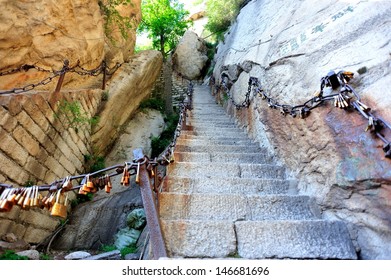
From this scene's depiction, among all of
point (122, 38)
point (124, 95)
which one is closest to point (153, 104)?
point (124, 95)

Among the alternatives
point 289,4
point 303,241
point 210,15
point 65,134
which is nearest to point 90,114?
point 65,134

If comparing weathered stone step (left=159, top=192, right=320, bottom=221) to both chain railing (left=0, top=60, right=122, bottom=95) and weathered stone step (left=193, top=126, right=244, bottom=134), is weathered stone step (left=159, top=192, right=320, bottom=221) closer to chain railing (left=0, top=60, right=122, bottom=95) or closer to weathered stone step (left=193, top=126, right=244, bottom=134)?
chain railing (left=0, top=60, right=122, bottom=95)

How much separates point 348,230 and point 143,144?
16.6 feet

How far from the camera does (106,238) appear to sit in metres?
3.17

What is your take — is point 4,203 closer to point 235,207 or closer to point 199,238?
point 199,238

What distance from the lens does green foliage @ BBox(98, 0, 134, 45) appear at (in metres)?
5.74

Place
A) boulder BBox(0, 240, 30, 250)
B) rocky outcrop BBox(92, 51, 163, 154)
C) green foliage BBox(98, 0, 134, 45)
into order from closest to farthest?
boulder BBox(0, 240, 30, 250)
rocky outcrop BBox(92, 51, 163, 154)
green foliage BBox(98, 0, 134, 45)

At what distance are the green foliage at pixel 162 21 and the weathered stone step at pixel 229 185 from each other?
459 inches

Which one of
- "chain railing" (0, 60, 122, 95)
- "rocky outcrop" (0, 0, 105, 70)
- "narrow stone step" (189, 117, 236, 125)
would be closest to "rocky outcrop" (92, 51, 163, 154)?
"chain railing" (0, 60, 122, 95)

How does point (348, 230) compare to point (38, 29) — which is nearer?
point (348, 230)

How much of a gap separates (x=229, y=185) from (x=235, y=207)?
42 centimetres

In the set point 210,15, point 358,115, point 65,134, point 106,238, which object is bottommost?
point 106,238

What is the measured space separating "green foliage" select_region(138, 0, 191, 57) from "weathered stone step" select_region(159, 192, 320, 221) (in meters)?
12.0

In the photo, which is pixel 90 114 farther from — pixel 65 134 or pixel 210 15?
pixel 210 15
